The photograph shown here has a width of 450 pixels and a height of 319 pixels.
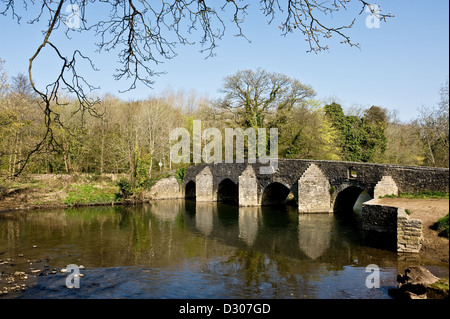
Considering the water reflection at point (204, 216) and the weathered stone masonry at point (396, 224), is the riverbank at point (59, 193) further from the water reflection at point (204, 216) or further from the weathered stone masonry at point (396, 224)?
the weathered stone masonry at point (396, 224)

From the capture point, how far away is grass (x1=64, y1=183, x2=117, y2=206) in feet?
88.9

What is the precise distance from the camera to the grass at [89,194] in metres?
27.1

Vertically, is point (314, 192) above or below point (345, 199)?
above

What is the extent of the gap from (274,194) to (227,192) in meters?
5.71

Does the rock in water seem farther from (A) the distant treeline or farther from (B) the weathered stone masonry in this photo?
(A) the distant treeline

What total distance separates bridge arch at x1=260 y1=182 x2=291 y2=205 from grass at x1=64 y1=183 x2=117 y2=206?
1201cm

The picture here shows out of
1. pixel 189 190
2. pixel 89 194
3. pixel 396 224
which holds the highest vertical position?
pixel 189 190

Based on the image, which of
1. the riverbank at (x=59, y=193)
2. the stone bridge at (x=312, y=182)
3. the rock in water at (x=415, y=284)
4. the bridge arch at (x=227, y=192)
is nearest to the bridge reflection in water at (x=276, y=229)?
the stone bridge at (x=312, y=182)

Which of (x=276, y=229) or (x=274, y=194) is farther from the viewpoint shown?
(x=274, y=194)

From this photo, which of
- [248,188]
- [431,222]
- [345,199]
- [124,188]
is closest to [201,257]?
[431,222]

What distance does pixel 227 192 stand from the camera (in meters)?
30.5

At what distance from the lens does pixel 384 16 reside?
3461 mm

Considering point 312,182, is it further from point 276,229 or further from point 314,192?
point 276,229
